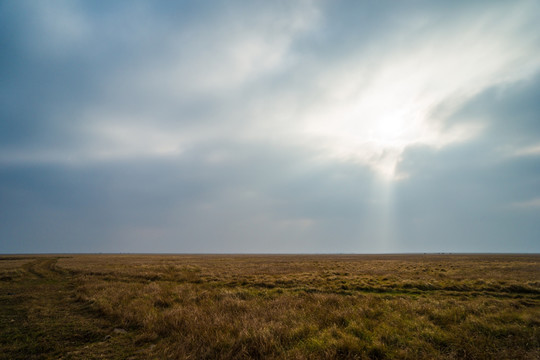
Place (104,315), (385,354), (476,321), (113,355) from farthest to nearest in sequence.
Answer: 1. (104,315)
2. (476,321)
3. (113,355)
4. (385,354)

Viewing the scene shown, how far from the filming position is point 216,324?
352 inches

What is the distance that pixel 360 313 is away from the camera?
1066cm

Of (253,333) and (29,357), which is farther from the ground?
(253,333)

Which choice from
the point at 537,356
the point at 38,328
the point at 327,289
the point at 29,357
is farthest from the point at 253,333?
the point at 327,289

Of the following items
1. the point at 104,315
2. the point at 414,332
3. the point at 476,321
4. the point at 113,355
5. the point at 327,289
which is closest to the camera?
the point at 113,355

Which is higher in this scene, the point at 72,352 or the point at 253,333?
the point at 253,333

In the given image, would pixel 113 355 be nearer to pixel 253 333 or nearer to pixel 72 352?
pixel 72 352

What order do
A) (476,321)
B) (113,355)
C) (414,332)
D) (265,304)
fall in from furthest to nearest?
(265,304)
(476,321)
(414,332)
(113,355)

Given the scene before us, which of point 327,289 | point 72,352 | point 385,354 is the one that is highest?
point 385,354

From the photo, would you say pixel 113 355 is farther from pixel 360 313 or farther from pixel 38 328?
pixel 360 313

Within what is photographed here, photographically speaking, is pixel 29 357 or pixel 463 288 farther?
pixel 463 288

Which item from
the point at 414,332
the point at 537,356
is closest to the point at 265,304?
the point at 414,332

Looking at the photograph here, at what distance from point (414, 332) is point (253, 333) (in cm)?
569

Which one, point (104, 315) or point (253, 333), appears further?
point (104, 315)
